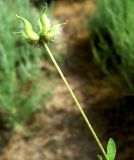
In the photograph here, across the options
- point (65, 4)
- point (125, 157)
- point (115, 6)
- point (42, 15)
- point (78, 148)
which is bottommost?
point (42, 15)

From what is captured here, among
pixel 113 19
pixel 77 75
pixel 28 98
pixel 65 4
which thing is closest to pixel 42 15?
pixel 113 19

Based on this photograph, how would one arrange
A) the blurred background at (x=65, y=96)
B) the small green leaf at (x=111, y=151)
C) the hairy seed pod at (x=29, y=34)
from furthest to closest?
the blurred background at (x=65, y=96)
the small green leaf at (x=111, y=151)
the hairy seed pod at (x=29, y=34)

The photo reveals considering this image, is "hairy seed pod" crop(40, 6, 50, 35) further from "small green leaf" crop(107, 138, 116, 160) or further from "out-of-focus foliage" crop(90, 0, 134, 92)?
"out-of-focus foliage" crop(90, 0, 134, 92)

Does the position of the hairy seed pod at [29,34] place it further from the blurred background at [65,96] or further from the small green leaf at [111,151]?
the blurred background at [65,96]

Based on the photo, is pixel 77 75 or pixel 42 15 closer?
pixel 42 15

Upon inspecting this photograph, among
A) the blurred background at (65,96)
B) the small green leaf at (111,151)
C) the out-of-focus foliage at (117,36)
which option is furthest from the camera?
the blurred background at (65,96)

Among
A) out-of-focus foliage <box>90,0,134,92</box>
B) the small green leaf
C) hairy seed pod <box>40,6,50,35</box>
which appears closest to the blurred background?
out-of-focus foliage <box>90,0,134,92</box>

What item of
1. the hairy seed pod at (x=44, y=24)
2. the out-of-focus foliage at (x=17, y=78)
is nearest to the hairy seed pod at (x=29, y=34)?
the hairy seed pod at (x=44, y=24)

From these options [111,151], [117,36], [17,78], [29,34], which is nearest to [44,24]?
[29,34]

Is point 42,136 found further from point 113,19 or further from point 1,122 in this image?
point 113,19
